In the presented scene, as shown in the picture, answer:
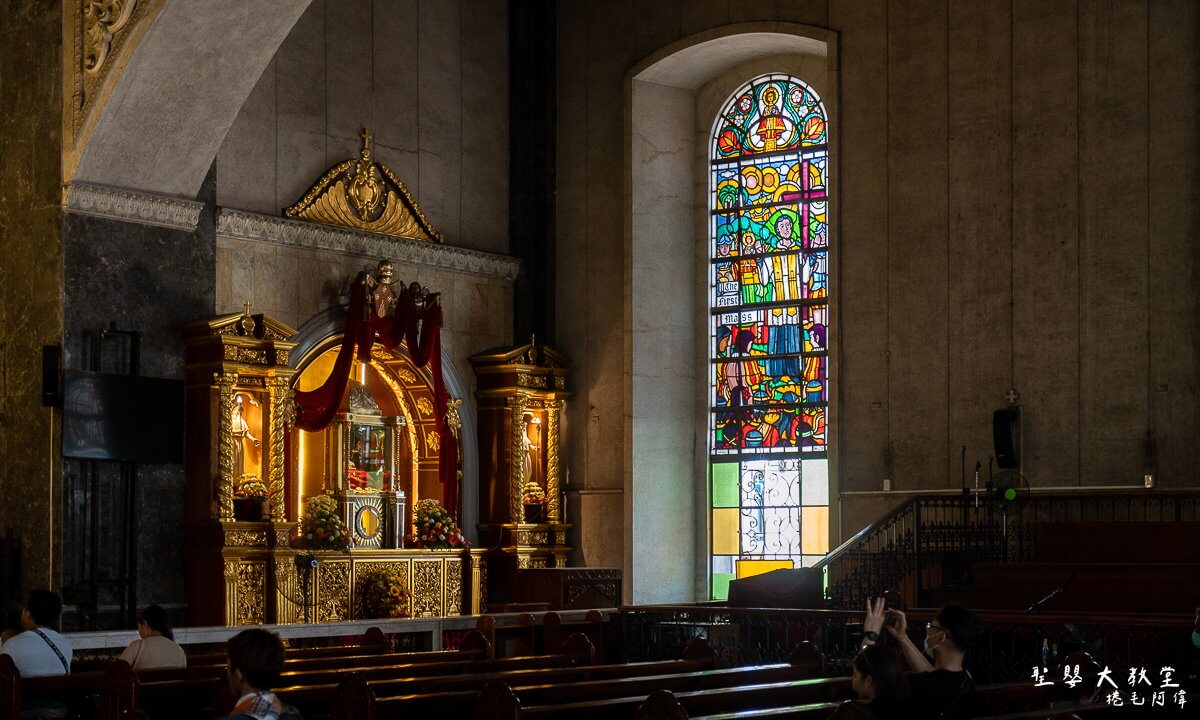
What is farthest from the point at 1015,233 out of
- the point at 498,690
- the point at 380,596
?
the point at 498,690

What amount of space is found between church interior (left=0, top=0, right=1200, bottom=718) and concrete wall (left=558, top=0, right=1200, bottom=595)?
0.04 metres

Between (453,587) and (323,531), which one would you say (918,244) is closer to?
(453,587)

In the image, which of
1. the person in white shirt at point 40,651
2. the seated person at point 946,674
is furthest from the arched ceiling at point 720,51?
the seated person at point 946,674

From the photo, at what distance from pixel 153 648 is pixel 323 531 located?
6735 millimetres

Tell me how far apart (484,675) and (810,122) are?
11.0m

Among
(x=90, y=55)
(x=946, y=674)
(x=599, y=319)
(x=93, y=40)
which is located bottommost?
(x=946, y=674)

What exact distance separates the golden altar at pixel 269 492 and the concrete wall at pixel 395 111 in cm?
182

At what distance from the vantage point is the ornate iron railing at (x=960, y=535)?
13359 millimetres


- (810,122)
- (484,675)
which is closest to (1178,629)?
(484,675)

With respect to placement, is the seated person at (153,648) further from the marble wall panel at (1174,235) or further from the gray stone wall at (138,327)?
the marble wall panel at (1174,235)

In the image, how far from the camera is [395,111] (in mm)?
16844

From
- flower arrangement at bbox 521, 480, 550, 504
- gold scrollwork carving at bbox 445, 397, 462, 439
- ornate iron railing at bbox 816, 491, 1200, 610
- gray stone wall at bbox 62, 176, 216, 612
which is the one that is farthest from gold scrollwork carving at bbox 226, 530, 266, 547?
ornate iron railing at bbox 816, 491, 1200, 610

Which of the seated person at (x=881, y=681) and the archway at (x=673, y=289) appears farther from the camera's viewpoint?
the archway at (x=673, y=289)

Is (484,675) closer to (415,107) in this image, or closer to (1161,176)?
(1161,176)
